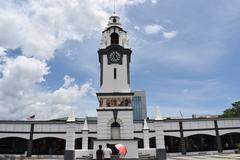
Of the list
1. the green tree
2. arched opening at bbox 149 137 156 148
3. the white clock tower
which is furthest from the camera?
the green tree

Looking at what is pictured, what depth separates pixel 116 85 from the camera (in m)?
27.3

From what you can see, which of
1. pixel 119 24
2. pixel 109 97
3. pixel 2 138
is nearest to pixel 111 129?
pixel 109 97

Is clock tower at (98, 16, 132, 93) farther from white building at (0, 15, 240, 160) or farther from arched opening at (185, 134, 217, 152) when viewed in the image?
arched opening at (185, 134, 217, 152)

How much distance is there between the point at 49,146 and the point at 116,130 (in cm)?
2073

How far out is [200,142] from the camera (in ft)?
144

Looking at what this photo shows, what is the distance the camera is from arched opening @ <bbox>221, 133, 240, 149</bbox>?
42.7m

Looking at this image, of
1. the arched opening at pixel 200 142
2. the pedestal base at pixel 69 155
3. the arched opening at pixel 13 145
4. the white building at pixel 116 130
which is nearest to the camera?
the pedestal base at pixel 69 155

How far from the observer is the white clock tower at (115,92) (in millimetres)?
25125

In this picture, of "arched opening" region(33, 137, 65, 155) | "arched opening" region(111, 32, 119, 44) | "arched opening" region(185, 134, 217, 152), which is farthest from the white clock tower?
"arched opening" region(185, 134, 217, 152)

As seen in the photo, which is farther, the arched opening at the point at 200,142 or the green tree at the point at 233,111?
the green tree at the point at 233,111

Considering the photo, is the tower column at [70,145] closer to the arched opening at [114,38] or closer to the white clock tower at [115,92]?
the white clock tower at [115,92]

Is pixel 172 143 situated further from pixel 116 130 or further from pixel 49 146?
pixel 49 146

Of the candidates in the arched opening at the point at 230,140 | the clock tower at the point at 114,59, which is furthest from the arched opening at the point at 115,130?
the arched opening at the point at 230,140

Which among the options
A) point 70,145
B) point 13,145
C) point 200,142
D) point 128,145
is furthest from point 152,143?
point 13,145
